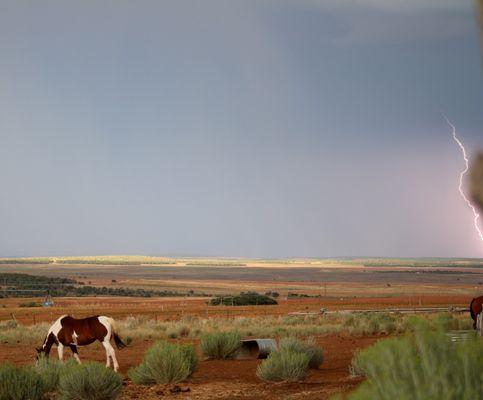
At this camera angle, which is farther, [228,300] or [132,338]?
[228,300]

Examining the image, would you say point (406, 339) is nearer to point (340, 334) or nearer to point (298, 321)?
point (340, 334)

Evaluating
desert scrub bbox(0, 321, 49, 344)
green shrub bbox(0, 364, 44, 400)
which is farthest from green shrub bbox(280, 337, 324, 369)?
desert scrub bbox(0, 321, 49, 344)

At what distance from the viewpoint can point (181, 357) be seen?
720 inches

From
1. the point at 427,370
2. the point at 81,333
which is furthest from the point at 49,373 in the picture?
the point at 427,370

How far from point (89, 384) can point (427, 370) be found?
10.3 meters

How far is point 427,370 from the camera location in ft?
21.0

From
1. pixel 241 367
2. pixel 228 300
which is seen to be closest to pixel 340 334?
pixel 241 367

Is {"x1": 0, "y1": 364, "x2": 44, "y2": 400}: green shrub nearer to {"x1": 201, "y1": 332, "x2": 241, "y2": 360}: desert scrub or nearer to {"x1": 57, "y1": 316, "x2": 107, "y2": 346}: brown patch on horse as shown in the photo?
{"x1": 57, "y1": 316, "x2": 107, "y2": 346}: brown patch on horse

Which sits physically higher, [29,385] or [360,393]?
[360,393]

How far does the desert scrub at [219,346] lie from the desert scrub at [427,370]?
17.4 metres

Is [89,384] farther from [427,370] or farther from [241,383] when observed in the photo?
[427,370]

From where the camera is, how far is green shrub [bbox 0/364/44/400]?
14.7 metres

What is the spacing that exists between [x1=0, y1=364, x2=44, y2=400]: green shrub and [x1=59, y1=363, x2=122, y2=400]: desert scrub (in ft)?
1.67

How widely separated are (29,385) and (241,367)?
801 centimetres
